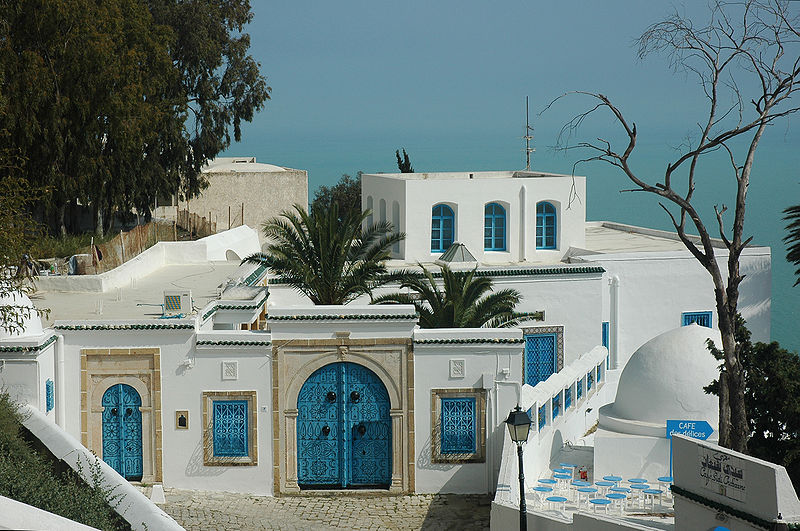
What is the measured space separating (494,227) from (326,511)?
15.2 m

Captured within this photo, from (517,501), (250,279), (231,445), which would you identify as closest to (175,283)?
(250,279)

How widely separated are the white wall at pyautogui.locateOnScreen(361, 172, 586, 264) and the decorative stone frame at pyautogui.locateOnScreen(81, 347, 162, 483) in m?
13.1

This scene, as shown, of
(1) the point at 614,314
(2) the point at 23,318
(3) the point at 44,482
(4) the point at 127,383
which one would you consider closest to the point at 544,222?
(1) the point at 614,314

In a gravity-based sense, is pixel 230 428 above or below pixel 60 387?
below

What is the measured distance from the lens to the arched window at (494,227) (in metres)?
32.0

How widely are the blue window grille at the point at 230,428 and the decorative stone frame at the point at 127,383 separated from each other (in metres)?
1.03

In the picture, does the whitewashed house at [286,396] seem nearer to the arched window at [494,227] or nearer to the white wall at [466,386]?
the white wall at [466,386]

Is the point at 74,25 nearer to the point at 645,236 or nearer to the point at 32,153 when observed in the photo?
the point at 32,153

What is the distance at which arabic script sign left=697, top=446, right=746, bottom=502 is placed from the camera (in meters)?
13.3

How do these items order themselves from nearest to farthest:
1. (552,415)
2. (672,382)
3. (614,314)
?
(672,382)
(552,415)
(614,314)

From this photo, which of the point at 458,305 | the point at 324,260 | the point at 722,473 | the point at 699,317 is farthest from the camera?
the point at 699,317

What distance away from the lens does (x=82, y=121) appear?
1310 inches

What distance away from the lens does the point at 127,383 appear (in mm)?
19297

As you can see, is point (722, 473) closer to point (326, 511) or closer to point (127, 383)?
point (326, 511)
